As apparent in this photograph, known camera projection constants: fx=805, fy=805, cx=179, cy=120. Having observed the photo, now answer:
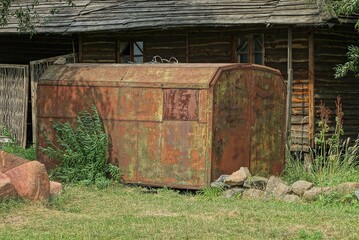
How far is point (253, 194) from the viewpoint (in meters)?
11.4

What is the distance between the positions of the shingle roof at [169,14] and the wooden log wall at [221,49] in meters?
0.53

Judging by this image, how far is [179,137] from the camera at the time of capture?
11992 millimetres

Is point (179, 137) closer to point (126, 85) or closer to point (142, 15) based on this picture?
point (126, 85)

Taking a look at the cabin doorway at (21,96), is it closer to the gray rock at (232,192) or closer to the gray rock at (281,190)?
the gray rock at (232,192)

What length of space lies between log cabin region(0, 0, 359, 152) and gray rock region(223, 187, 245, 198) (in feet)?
13.7

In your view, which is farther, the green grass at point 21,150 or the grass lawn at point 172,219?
the green grass at point 21,150

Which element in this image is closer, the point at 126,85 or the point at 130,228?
the point at 130,228

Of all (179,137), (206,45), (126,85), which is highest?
(206,45)

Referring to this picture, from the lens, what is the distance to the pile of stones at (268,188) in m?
10.9

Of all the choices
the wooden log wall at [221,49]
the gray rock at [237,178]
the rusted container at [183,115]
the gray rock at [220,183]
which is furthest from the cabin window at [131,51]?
the gray rock at [237,178]

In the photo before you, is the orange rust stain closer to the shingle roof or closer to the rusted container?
the rusted container

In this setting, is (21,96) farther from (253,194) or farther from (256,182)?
(253,194)

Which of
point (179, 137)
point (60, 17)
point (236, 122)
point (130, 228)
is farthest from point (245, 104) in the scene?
point (60, 17)

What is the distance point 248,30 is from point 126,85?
464 centimetres
